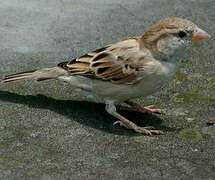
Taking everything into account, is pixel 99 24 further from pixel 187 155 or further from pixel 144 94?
pixel 187 155

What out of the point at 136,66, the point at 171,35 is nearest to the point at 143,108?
the point at 136,66

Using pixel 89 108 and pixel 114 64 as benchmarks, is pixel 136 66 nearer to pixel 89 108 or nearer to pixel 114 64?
pixel 114 64

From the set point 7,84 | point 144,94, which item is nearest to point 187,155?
point 144,94

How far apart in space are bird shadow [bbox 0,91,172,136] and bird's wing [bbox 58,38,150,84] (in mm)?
322

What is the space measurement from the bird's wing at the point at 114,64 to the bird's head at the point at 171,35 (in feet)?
0.52

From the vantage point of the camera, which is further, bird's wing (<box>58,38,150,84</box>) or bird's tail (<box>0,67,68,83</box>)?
bird's tail (<box>0,67,68,83</box>)

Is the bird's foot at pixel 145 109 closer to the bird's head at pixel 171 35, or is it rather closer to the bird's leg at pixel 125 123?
the bird's leg at pixel 125 123

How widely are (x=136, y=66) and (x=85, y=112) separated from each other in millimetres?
636

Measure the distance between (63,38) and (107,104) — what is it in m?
1.66

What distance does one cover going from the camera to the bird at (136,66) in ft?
18.2

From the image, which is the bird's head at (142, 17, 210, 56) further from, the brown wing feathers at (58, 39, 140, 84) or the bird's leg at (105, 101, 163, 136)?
the bird's leg at (105, 101, 163, 136)

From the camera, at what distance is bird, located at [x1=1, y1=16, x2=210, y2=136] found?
554 cm

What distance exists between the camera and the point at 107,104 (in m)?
5.74

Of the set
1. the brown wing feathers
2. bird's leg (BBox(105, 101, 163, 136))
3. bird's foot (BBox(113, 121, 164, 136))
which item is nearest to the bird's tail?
the brown wing feathers
